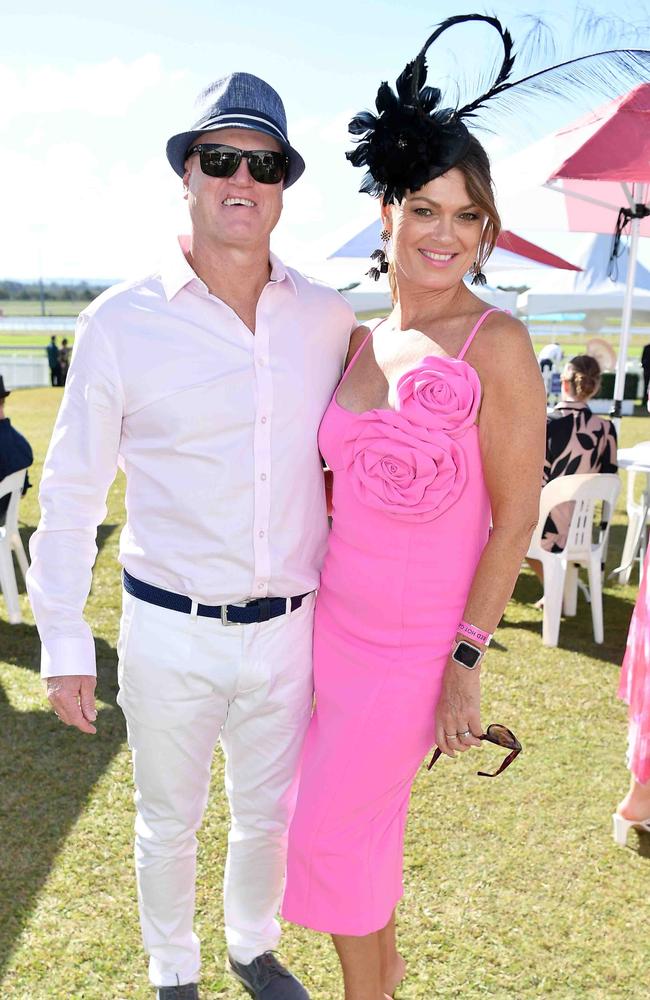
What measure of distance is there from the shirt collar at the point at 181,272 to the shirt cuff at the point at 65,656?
828 mm

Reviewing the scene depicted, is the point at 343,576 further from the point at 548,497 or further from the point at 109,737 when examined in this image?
the point at 548,497

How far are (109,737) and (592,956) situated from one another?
2.25 meters

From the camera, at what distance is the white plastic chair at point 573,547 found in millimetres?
5199

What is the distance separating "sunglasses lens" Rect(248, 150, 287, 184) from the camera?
6.52 ft

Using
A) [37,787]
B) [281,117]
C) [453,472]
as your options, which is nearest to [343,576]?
[453,472]

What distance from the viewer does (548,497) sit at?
5344mm

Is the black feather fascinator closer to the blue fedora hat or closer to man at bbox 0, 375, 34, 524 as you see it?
the blue fedora hat

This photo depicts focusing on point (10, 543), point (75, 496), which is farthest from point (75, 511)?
point (10, 543)

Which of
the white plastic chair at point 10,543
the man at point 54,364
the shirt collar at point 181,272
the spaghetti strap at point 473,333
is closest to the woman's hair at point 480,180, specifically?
the spaghetti strap at point 473,333

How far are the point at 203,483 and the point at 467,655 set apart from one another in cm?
72

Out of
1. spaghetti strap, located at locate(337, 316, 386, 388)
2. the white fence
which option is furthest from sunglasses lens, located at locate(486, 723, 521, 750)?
the white fence

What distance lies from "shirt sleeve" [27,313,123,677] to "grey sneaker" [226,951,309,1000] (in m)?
1.00

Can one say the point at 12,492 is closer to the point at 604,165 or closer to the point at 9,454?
the point at 9,454

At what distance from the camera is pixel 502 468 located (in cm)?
191
